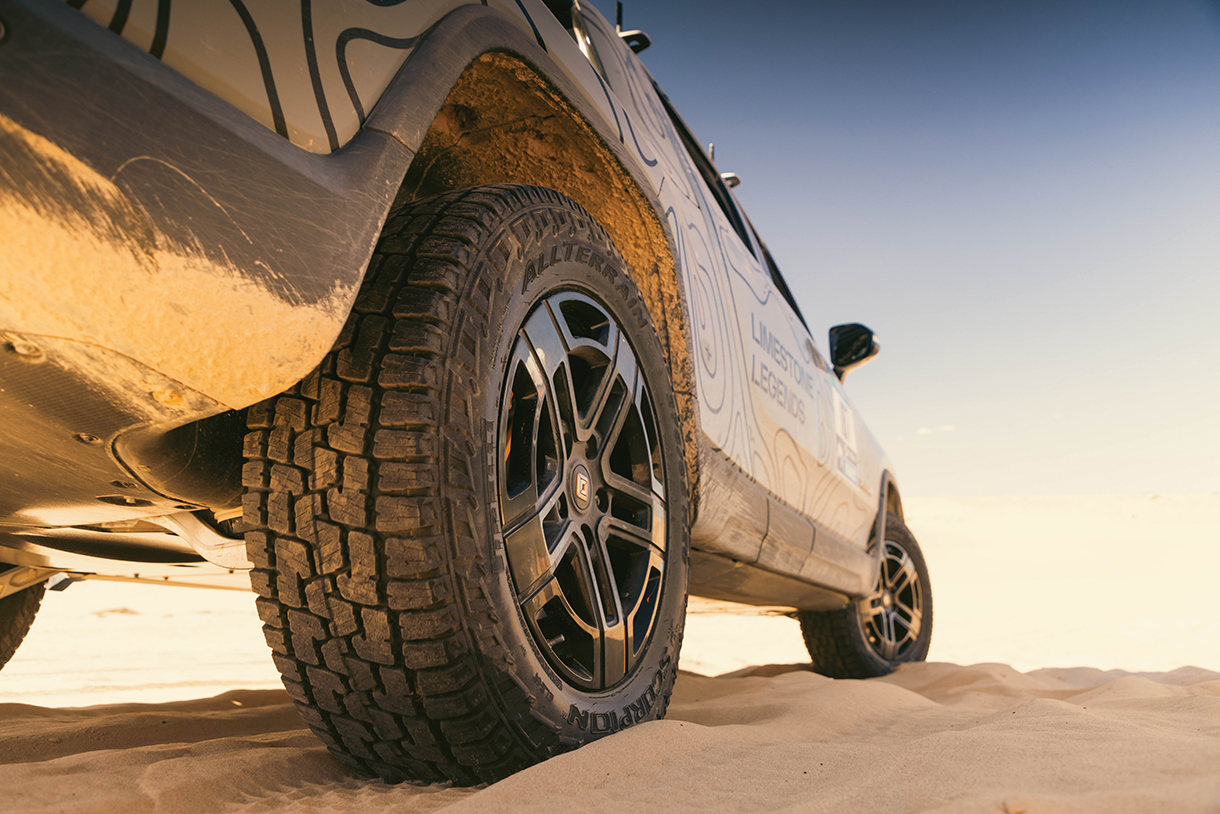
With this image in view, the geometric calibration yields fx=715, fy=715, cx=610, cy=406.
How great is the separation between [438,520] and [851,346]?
3284 millimetres

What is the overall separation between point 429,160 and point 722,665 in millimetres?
4518

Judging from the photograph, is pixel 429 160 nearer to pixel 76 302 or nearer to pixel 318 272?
pixel 318 272

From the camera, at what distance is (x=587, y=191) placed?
5.74 feet

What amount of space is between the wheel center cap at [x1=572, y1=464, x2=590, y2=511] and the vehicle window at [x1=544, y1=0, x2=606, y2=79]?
3.04ft

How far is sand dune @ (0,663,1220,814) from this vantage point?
0.89 metres

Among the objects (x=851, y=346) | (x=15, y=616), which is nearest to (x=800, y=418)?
(x=851, y=346)

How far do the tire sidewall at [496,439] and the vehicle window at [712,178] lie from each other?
53.6 inches

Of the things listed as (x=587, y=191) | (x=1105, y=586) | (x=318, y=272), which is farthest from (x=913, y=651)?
(x=1105, y=586)

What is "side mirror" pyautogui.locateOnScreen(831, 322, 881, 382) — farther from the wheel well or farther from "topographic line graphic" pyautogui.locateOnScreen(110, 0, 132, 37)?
"topographic line graphic" pyautogui.locateOnScreen(110, 0, 132, 37)

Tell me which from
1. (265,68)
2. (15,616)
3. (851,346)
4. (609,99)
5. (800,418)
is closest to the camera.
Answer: (265,68)

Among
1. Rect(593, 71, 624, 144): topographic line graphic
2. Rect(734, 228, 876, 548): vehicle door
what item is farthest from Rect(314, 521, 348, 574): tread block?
Rect(734, 228, 876, 548): vehicle door

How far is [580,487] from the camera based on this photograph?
132 cm

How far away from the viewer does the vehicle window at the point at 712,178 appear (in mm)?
2727

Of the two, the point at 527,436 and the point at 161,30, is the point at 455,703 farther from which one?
the point at 161,30
